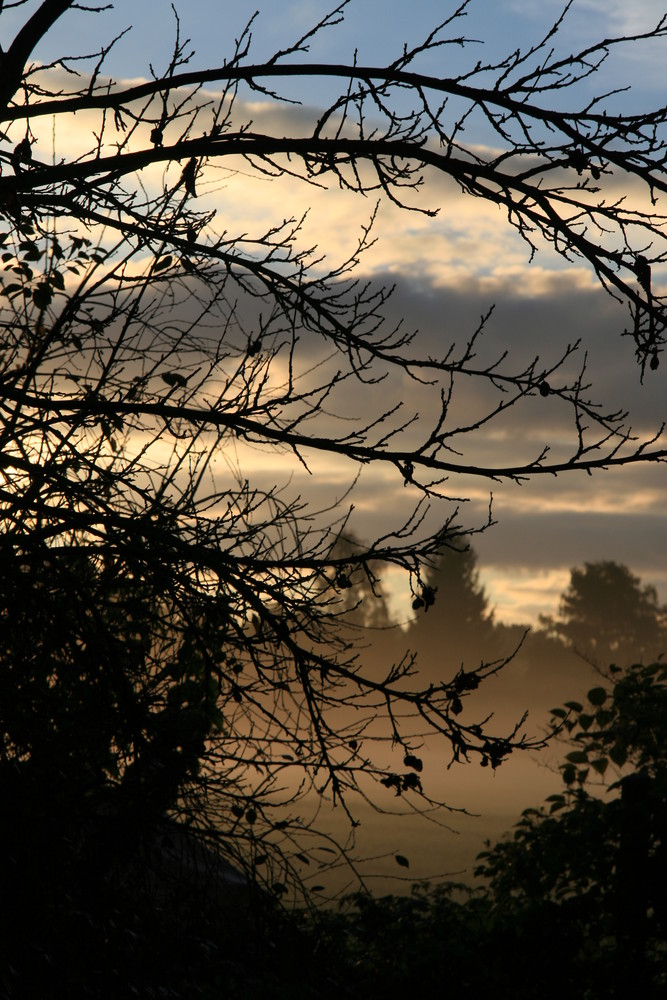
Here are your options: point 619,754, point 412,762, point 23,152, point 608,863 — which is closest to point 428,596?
point 412,762

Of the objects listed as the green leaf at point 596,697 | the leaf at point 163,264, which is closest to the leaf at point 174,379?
the leaf at point 163,264

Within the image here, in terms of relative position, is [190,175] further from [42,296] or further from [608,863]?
[608,863]

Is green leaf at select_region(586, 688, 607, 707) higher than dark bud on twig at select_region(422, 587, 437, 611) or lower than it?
higher

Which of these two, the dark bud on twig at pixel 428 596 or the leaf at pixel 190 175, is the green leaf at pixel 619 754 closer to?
the dark bud on twig at pixel 428 596

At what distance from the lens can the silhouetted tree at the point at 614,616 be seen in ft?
221

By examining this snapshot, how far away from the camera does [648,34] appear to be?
514 cm

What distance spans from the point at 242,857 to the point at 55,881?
1419 mm

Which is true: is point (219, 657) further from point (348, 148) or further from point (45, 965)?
point (348, 148)

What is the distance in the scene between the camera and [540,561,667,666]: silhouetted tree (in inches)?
2655

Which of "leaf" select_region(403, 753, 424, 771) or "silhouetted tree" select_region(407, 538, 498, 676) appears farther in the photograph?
"silhouetted tree" select_region(407, 538, 498, 676)

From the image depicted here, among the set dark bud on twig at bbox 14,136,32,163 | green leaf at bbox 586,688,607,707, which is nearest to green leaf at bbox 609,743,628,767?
green leaf at bbox 586,688,607,707

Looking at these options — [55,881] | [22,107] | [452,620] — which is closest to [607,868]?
[55,881]

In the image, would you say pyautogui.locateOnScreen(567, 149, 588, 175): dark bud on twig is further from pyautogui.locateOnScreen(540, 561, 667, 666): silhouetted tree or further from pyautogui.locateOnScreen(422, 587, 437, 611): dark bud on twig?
pyautogui.locateOnScreen(540, 561, 667, 666): silhouetted tree

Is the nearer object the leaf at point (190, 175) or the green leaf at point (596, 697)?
the leaf at point (190, 175)
